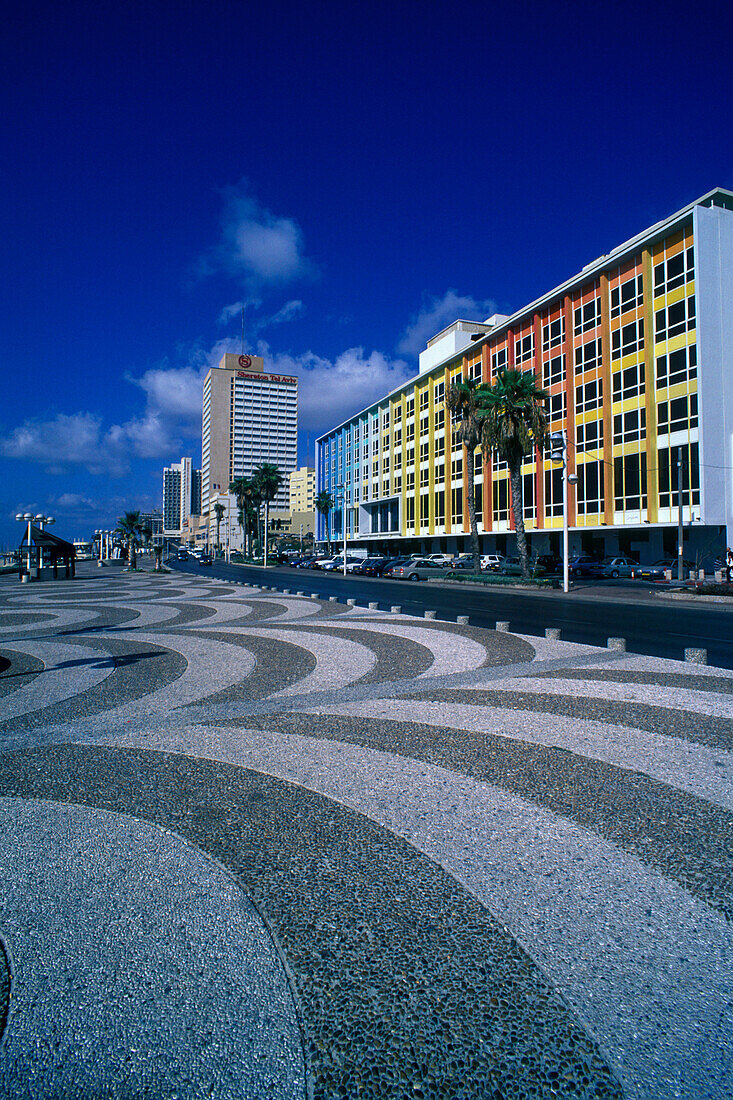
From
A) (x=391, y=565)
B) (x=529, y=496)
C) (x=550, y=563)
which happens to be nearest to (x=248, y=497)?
(x=391, y=565)

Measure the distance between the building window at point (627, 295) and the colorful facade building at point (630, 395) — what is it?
72mm

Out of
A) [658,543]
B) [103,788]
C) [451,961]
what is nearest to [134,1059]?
[451,961]

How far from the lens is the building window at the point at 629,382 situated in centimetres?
4191

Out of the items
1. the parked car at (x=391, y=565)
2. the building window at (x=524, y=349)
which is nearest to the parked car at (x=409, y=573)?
the parked car at (x=391, y=565)

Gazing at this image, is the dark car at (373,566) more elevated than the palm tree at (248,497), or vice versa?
the palm tree at (248,497)

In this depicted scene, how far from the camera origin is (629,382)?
42.8 metres

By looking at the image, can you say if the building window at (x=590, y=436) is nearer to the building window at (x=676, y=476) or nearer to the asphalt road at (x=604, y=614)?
the building window at (x=676, y=476)

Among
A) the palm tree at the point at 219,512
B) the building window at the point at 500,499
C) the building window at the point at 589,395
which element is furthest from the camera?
the palm tree at the point at 219,512

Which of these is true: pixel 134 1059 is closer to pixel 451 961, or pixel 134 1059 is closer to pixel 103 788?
pixel 451 961

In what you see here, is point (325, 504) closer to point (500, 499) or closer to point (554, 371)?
point (500, 499)

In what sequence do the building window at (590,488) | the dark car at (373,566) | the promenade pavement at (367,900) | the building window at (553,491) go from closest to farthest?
the promenade pavement at (367,900) < the building window at (590,488) < the building window at (553,491) < the dark car at (373,566)

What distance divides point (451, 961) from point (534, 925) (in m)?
0.55

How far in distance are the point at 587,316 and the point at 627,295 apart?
4046 mm

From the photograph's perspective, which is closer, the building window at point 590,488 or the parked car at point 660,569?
the parked car at point 660,569
